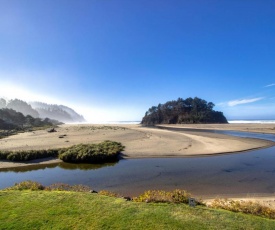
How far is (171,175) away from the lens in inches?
680

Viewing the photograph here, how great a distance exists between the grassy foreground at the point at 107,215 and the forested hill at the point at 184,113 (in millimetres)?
107357

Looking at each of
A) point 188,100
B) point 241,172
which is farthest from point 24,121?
point 241,172

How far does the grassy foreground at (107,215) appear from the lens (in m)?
6.27

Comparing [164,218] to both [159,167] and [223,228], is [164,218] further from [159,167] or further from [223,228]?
[159,167]

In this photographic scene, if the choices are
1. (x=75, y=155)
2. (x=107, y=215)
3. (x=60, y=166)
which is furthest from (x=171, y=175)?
(x=60, y=166)

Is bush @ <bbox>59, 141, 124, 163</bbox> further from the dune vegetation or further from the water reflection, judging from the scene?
the water reflection

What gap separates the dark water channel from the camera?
47.3 ft

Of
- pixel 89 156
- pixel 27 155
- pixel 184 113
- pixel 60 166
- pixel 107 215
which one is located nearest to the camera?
pixel 107 215

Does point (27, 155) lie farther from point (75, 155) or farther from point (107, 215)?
point (107, 215)

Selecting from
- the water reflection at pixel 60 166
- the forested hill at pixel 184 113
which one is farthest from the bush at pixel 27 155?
the forested hill at pixel 184 113

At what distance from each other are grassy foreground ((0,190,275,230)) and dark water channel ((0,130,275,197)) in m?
6.19

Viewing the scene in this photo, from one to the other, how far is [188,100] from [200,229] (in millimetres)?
128168

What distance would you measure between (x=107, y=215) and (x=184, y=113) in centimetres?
12109

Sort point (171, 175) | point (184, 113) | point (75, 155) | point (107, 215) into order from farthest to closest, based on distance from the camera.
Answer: point (184, 113), point (75, 155), point (171, 175), point (107, 215)
